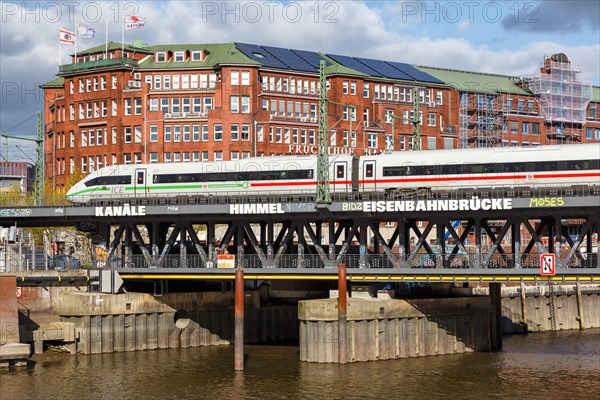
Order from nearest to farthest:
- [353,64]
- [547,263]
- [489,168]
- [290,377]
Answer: [547,263] → [290,377] → [489,168] → [353,64]

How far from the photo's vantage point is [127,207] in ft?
285

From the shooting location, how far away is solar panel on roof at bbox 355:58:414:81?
15725 centimetres

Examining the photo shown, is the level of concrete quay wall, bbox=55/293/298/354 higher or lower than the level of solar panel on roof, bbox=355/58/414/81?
lower

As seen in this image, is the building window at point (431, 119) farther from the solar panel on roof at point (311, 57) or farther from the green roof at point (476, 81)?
the solar panel on roof at point (311, 57)

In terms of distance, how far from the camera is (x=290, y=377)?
7412 cm

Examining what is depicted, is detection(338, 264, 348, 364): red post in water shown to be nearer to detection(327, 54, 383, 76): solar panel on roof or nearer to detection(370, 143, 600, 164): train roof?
detection(370, 143, 600, 164): train roof

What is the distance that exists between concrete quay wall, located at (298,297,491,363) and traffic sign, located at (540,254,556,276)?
14.2m

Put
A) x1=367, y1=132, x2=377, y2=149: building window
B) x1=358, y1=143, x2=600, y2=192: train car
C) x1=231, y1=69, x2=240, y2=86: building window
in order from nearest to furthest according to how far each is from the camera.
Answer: x1=358, y1=143, x2=600, y2=192: train car → x1=231, y1=69, x2=240, y2=86: building window → x1=367, y1=132, x2=377, y2=149: building window

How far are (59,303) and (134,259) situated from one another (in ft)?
25.0

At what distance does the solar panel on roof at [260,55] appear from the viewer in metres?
145

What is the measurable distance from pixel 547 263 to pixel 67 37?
82.9 meters

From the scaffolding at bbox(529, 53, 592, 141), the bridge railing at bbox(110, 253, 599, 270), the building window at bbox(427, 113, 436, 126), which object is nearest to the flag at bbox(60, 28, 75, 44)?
the bridge railing at bbox(110, 253, 599, 270)

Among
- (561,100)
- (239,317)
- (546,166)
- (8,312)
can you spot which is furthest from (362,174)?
(561,100)

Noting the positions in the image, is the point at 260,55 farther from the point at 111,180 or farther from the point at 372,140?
the point at 111,180
